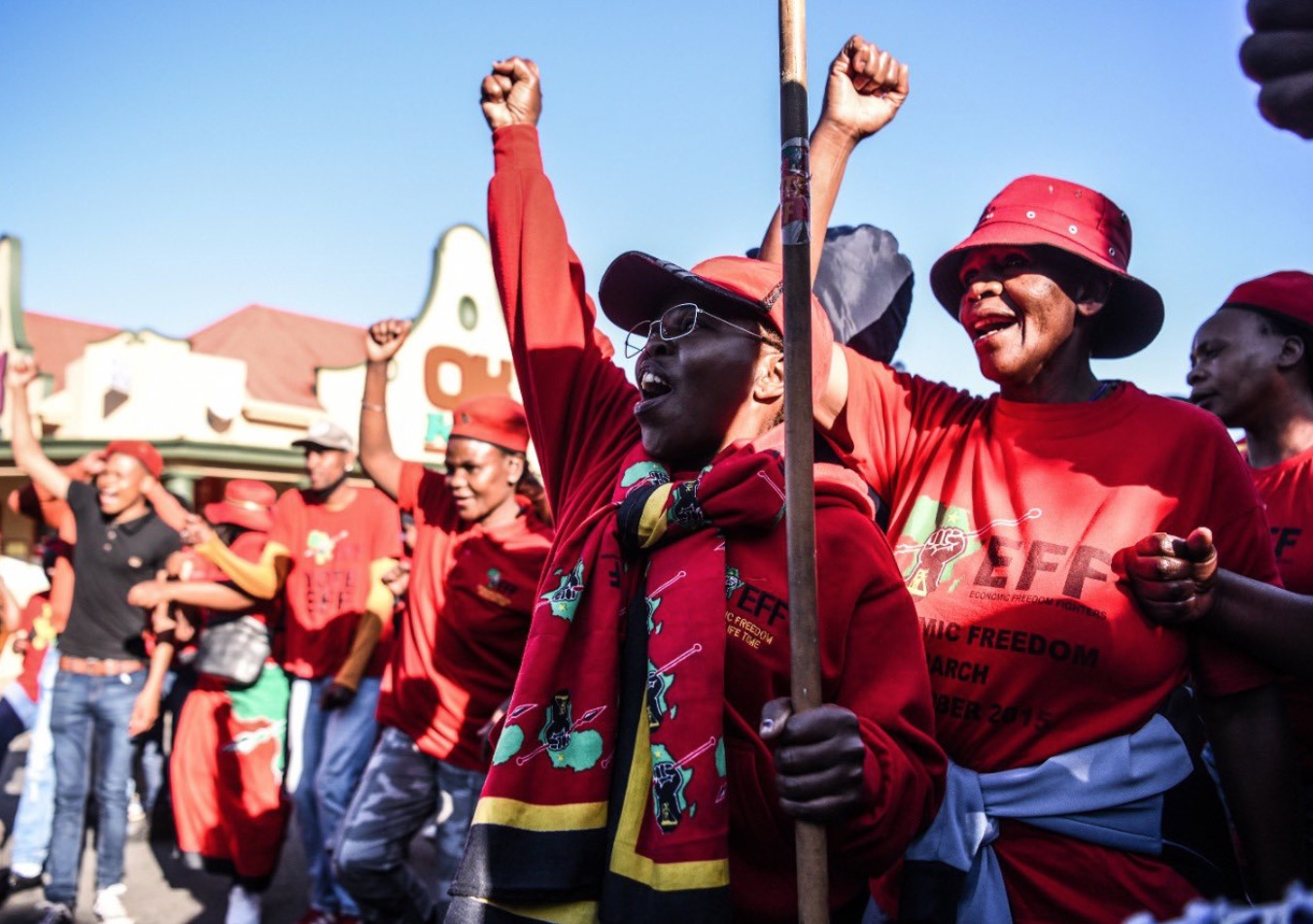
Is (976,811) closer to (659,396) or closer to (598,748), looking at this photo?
(598,748)

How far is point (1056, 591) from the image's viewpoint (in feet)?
6.06

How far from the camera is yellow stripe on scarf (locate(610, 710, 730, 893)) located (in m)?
1.53

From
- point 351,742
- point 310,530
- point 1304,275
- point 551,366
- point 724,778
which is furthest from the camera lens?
point 310,530

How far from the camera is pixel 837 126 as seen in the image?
2178 millimetres

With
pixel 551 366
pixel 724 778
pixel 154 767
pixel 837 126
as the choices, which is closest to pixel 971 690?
pixel 724 778

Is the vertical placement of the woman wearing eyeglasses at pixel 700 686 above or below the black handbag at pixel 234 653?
above

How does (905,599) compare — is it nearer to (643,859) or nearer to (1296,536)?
(643,859)

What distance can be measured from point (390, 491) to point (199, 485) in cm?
1345

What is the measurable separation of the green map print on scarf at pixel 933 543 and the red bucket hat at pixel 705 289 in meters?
0.34

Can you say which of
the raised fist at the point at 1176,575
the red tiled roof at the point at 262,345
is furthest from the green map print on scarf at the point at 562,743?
the red tiled roof at the point at 262,345

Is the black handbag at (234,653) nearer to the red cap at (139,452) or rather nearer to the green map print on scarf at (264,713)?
the green map print on scarf at (264,713)

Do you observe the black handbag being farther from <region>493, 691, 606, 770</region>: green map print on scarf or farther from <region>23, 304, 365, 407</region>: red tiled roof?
<region>23, 304, 365, 407</region>: red tiled roof

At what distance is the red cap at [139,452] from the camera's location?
5.91 metres

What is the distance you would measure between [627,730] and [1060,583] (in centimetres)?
84
